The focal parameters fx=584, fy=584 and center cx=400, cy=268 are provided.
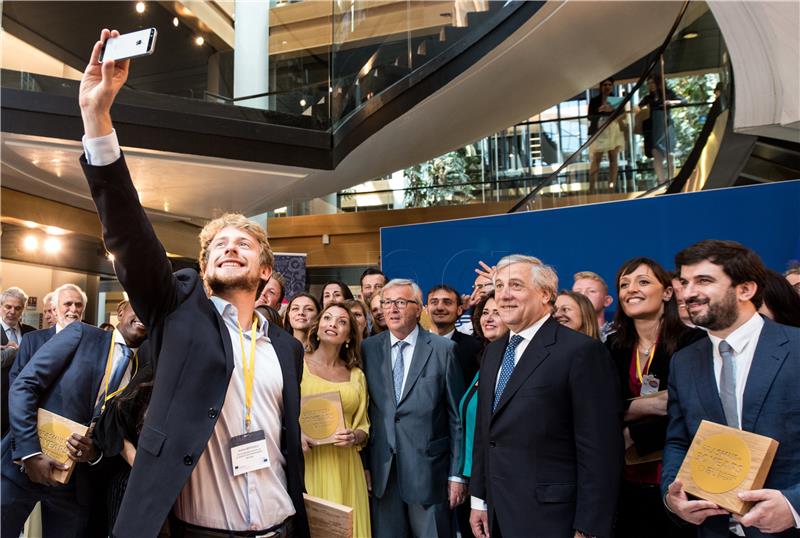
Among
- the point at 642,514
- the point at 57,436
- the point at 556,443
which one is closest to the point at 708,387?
the point at 556,443

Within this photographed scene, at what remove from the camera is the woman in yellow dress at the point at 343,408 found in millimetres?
Result: 2945

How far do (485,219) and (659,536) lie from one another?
11.4 ft

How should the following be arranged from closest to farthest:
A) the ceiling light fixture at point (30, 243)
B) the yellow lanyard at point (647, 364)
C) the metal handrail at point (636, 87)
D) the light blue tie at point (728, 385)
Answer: the light blue tie at point (728, 385) < the yellow lanyard at point (647, 364) < the metal handrail at point (636, 87) < the ceiling light fixture at point (30, 243)

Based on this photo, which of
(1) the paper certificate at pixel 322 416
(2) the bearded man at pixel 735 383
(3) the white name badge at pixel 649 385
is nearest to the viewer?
(2) the bearded man at pixel 735 383

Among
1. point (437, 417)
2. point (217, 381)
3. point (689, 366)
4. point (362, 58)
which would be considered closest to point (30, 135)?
point (362, 58)

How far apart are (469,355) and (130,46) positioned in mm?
2687

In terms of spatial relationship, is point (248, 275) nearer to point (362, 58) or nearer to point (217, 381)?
point (217, 381)

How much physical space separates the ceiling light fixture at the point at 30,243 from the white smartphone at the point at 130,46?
29.2 ft

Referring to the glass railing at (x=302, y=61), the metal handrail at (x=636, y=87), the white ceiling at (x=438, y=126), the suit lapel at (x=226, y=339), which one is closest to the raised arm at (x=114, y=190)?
the suit lapel at (x=226, y=339)

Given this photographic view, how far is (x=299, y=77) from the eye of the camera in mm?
8094

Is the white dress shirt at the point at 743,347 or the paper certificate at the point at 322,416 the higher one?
the white dress shirt at the point at 743,347

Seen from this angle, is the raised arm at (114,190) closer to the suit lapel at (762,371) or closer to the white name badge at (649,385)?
the suit lapel at (762,371)

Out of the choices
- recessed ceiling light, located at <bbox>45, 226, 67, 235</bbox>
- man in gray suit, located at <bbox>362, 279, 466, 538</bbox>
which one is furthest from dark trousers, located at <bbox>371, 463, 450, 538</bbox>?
recessed ceiling light, located at <bbox>45, 226, 67, 235</bbox>

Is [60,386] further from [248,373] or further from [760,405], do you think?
[760,405]
